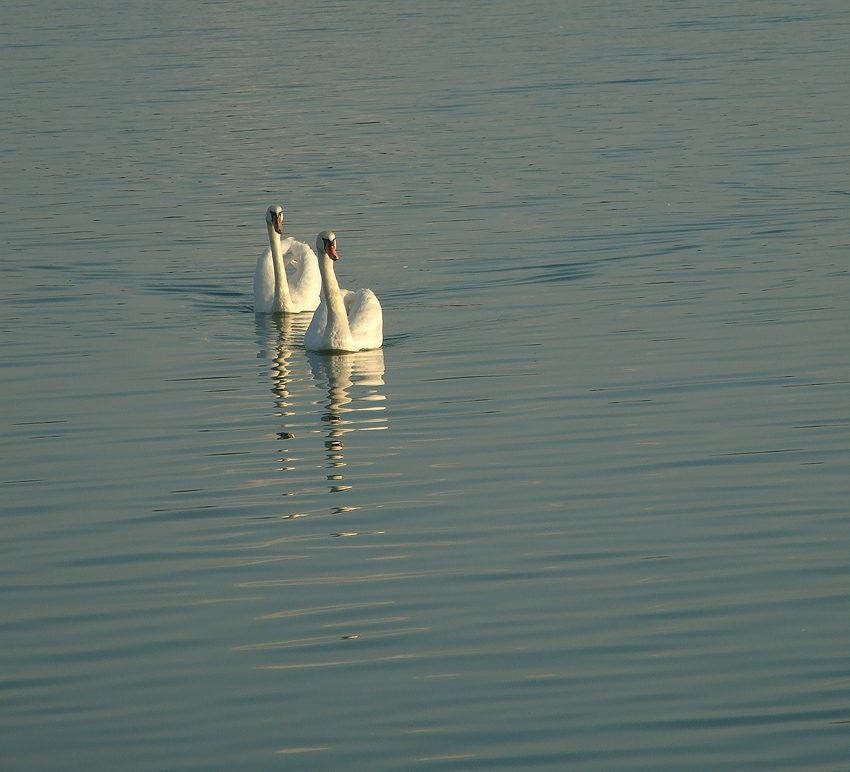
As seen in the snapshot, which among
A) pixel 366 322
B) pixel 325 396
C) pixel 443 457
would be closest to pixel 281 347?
pixel 366 322

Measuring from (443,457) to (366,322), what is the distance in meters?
3.96

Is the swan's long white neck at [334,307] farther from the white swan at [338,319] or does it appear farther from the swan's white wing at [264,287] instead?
the swan's white wing at [264,287]

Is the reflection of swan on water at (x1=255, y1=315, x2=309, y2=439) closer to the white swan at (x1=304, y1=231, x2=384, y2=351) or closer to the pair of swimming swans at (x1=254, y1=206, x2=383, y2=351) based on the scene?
the pair of swimming swans at (x1=254, y1=206, x2=383, y2=351)

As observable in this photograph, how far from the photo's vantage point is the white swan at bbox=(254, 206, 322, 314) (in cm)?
A: 1633

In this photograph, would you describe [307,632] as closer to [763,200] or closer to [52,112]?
[763,200]

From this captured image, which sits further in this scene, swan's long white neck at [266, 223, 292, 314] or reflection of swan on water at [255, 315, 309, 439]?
swan's long white neck at [266, 223, 292, 314]

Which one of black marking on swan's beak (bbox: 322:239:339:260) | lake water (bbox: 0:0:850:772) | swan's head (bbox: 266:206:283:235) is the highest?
swan's head (bbox: 266:206:283:235)

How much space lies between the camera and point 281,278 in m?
16.2

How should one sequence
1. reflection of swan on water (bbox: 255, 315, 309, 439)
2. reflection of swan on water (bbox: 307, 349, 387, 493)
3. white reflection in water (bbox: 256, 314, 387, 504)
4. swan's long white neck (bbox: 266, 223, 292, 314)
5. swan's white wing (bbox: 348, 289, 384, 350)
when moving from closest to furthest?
white reflection in water (bbox: 256, 314, 387, 504), reflection of swan on water (bbox: 307, 349, 387, 493), reflection of swan on water (bbox: 255, 315, 309, 439), swan's white wing (bbox: 348, 289, 384, 350), swan's long white neck (bbox: 266, 223, 292, 314)

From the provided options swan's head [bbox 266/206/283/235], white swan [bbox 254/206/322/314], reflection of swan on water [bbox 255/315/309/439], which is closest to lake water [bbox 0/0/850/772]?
reflection of swan on water [bbox 255/315/309/439]

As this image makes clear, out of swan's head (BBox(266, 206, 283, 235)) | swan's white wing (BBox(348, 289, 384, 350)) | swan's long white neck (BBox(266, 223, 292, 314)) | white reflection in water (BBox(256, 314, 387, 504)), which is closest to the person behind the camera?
white reflection in water (BBox(256, 314, 387, 504))

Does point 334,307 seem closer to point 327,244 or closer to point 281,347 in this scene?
point 327,244

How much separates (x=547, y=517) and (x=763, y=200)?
11894mm

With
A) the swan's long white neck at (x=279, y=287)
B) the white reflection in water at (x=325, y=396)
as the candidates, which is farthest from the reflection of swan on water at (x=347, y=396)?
the swan's long white neck at (x=279, y=287)
